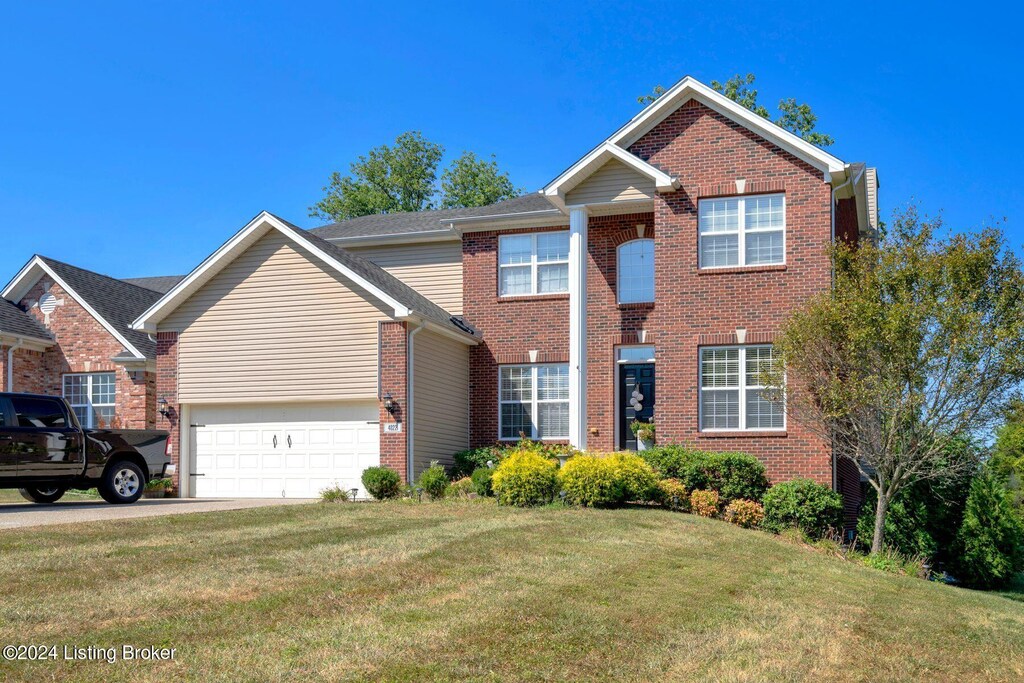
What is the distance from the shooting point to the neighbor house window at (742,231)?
21.2m

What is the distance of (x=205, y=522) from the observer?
1473 centimetres

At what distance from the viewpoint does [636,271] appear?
23.5 meters

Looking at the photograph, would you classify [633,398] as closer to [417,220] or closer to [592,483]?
[592,483]

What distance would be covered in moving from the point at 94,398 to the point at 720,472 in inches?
686

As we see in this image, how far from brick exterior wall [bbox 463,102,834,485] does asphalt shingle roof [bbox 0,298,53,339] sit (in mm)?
15229

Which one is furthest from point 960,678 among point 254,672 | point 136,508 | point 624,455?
point 136,508

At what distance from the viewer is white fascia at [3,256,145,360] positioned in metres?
27.7

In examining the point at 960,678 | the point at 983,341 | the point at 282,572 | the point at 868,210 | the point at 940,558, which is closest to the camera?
the point at 960,678

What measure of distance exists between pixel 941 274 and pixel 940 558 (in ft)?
24.4

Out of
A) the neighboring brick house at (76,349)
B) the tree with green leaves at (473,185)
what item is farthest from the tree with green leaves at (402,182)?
the neighboring brick house at (76,349)

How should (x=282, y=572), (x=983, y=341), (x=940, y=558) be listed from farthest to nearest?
(x=940, y=558)
(x=983, y=341)
(x=282, y=572)

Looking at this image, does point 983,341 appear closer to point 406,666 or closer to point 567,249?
point 567,249

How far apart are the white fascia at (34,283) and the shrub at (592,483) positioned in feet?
49.3

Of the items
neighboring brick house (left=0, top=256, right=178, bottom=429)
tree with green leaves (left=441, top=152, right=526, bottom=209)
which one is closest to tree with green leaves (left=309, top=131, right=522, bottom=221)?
tree with green leaves (left=441, top=152, right=526, bottom=209)
